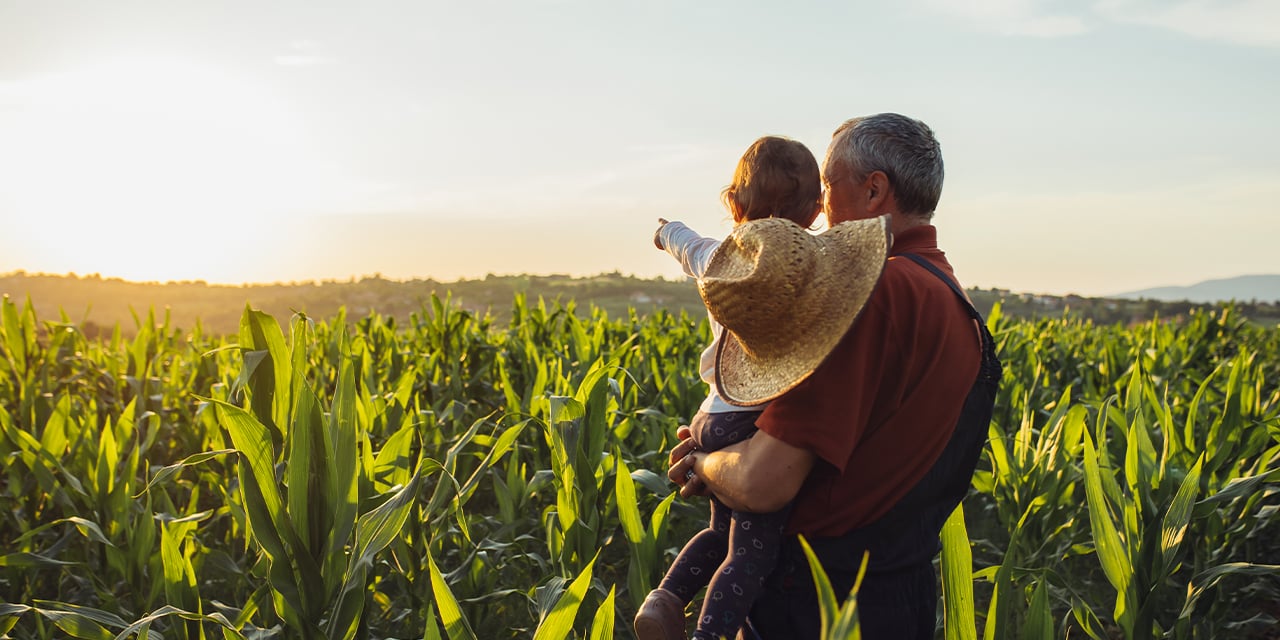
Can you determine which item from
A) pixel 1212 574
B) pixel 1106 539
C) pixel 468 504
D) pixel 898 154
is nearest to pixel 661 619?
pixel 898 154

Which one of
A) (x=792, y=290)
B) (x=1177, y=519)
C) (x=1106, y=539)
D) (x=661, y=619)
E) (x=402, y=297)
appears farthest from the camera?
(x=402, y=297)

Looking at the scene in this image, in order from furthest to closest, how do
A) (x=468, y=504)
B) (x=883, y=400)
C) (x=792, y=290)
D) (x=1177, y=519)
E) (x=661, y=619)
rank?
(x=468, y=504)
(x=1177, y=519)
(x=661, y=619)
(x=883, y=400)
(x=792, y=290)

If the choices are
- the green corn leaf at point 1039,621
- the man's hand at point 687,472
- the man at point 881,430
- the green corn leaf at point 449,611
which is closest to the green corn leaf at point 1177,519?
the green corn leaf at point 1039,621

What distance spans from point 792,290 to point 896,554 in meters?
0.63

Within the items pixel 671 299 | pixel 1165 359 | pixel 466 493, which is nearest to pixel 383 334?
pixel 466 493

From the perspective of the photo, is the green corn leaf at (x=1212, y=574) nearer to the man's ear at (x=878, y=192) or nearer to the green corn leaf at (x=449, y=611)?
the man's ear at (x=878, y=192)

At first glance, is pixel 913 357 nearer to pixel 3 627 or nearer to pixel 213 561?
pixel 3 627

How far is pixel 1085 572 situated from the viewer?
452 cm

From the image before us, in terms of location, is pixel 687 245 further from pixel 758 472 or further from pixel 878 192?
pixel 758 472

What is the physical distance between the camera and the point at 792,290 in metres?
1.44

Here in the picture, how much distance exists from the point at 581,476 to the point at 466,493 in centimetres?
57

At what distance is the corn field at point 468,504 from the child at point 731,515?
0.75 feet

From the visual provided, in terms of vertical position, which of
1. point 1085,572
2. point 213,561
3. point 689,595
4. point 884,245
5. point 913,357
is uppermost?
point 884,245

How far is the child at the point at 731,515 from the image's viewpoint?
1654 mm
